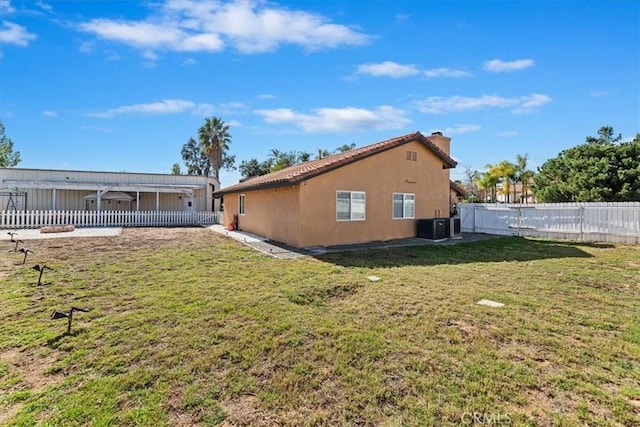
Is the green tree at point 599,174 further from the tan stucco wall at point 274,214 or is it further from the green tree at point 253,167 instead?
the green tree at point 253,167

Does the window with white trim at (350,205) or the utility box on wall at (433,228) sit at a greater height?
the window with white trim at (350,205)

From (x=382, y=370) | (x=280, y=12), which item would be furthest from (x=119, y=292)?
(x=280, y=12)

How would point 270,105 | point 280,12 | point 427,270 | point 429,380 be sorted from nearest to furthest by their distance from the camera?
point 429,380
point 427,270
point 280,12
point 270,105

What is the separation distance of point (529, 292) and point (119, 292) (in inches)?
305

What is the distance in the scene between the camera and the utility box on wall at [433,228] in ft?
45.7

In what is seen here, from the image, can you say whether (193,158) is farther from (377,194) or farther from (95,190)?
(377,194)

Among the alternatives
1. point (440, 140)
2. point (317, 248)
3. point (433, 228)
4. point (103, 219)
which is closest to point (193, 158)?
point (103, 219)

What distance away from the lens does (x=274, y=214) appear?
45.1ft

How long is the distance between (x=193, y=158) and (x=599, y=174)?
1994 inches

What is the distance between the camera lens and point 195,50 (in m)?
13.0

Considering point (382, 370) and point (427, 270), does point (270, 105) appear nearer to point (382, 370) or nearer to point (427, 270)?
point (427, 270)

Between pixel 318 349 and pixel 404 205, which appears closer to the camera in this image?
pixel 318 349

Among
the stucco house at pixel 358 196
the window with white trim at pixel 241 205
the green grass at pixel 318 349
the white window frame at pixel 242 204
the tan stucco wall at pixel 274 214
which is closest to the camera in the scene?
the green grass at pixel 318 349

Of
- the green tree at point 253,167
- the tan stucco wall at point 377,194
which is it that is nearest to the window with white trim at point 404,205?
the tan stucco wall at point 377,194
